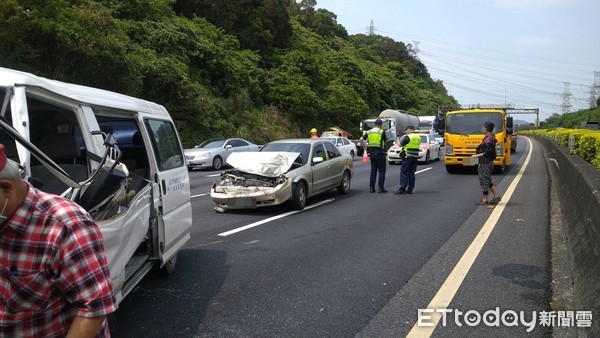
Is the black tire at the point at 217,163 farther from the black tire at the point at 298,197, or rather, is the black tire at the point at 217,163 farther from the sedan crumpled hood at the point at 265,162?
the black tire at the point at 298,197

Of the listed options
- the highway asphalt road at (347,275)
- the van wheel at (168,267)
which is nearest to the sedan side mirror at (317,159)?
the highway asphalt road at (347,275)

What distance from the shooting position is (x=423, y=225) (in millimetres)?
8367

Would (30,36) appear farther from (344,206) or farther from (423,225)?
(423,225)

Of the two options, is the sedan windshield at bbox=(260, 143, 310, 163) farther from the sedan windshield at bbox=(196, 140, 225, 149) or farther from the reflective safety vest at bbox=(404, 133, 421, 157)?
the sedan windshield at bbox=(196, 140, 225, 149)

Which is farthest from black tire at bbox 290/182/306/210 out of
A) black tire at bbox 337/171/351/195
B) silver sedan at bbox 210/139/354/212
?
black tire at bbox 337/171/351/195

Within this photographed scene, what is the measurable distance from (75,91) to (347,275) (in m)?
3.44

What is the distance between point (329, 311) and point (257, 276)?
1.35 m

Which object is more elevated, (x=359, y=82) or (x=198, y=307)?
(x=359, y=82)

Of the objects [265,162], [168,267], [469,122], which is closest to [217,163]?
[469,122]

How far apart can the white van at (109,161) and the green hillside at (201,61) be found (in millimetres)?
14851

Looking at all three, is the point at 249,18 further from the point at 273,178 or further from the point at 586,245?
the point at 586,245

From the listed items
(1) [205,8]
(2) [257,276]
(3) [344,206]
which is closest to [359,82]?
(1) [205,8]

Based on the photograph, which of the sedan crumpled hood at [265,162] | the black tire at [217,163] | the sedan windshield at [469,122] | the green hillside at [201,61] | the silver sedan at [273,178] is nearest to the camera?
the silver sedan at [273,178]

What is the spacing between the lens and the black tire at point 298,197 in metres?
9.84
